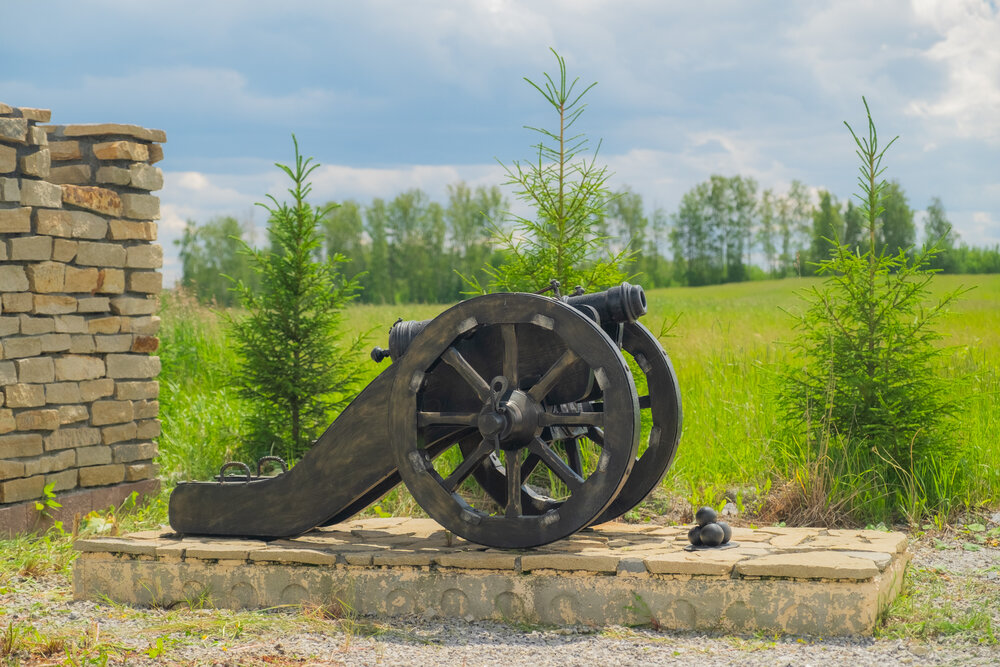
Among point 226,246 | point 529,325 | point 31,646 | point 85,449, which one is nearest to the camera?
point 31,646

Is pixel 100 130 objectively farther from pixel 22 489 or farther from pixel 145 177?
pixel 22 489

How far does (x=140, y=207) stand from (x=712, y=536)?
16.1 feet

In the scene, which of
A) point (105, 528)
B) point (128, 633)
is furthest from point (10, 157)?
point (128, 633)

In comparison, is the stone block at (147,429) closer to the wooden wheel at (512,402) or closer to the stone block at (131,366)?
the stone block at (131,366)

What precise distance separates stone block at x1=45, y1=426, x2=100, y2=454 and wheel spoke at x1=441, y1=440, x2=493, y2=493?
3.38 metres

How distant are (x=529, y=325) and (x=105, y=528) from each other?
324 cm

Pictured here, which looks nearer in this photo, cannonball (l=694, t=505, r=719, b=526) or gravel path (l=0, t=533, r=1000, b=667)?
Result: gravel path (l=0, t=533, r=1000, b=667)

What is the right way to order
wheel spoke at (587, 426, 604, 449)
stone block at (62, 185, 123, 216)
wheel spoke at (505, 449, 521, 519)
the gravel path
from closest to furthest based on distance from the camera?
the gravel path → wheel spoke at (505, 449, 521, 519) → wheel spoke at (587, 426, 604, 449) → stone block at (62, 185, 123, 216)

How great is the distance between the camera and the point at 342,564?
4457 mm

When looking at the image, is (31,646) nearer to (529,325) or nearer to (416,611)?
(416,611)

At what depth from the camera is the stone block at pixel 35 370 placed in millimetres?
6254

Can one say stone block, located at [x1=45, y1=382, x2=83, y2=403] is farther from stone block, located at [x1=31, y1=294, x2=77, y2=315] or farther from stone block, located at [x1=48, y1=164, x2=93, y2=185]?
stone block, located at [x1=48, y1=164, x2=93, y2=185]

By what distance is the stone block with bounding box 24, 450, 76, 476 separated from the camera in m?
6.27

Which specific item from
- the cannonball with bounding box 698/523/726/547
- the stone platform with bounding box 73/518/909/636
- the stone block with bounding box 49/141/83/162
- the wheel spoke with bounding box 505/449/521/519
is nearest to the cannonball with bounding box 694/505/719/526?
the cannonball with bounding box 698/523/726/547
